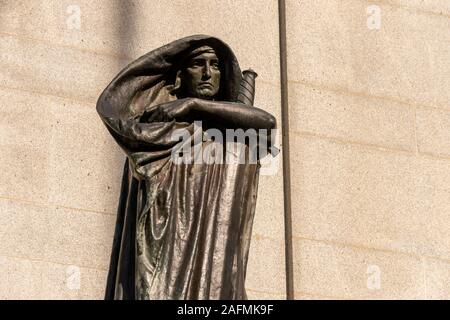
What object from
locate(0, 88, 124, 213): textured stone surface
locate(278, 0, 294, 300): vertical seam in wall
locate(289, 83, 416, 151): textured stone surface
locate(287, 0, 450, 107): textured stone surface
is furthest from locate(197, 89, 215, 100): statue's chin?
locate(287, 0, 450, 107): textured stone surface

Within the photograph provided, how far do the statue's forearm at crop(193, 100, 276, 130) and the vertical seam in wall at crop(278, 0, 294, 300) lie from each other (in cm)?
132

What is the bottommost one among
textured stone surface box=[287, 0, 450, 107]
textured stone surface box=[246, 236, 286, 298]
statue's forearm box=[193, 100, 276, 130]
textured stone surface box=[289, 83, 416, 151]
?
textured stone surface box=[246, 236, 286, 298]

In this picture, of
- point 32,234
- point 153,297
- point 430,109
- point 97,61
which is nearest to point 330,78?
point 430,109

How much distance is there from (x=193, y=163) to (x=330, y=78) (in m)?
1.90

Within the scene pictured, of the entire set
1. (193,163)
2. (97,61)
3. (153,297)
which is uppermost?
(97,61)

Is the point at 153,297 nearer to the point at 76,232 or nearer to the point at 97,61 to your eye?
the point at 76,232

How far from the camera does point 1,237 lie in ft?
25.7

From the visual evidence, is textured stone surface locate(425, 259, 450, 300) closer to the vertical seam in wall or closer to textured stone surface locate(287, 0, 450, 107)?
the vertical seam in wall

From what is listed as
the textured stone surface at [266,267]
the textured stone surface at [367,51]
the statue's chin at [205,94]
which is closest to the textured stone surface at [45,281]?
the textured stone surface at [266,267]

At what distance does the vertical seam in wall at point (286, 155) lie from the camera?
8.23 meters

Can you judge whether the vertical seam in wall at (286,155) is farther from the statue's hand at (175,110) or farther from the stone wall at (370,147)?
the statue's hand at (175,110)

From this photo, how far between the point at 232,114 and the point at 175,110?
0.75ft

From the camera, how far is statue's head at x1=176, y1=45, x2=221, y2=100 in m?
7.25

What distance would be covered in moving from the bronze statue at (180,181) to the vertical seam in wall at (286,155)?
114 centimetres
